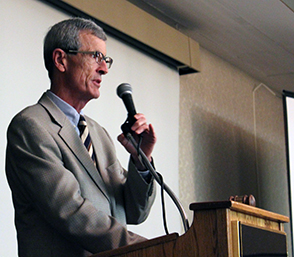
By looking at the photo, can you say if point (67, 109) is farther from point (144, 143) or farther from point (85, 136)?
point (144, 143)

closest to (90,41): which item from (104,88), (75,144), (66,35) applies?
(66,35)

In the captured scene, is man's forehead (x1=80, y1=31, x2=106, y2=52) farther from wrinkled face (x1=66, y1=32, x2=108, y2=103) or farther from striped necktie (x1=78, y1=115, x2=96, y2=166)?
striped necktie (x1=78, y1=115, x2=96, y2=166)

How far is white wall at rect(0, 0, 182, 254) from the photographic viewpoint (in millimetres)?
2803

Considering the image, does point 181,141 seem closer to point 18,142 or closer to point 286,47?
point 286,47

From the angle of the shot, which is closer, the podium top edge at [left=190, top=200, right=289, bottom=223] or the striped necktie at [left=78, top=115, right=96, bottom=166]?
the podium top edge at [left=190, top=200, right=289, bottom=223]

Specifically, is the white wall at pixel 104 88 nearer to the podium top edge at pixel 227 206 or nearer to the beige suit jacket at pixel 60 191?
the beige suit jacket at pixel 60 191

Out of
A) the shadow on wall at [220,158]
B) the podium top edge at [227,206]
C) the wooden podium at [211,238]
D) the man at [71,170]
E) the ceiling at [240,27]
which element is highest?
the ceiling at [240,27]

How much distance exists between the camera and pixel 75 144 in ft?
5.45

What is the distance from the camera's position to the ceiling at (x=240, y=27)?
4.12m

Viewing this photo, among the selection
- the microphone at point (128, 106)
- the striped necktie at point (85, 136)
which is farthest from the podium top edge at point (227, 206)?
the striped necktie at point (85, 136)

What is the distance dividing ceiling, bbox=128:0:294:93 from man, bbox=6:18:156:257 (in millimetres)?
2298

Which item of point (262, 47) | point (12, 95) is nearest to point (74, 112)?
point (12, 95)

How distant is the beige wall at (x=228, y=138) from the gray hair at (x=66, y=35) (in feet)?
8.78

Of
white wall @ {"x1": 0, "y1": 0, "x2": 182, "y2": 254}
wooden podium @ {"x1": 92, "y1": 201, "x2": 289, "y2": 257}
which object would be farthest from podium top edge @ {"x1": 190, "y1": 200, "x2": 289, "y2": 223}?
white wall @ {"x1": 0, "y1": 0, "x2": 182, "y2": 254}
